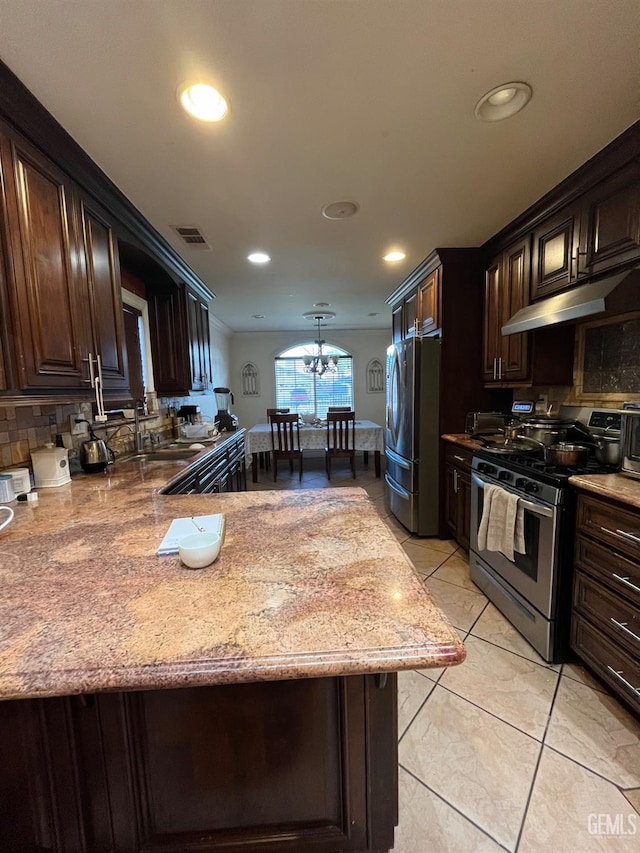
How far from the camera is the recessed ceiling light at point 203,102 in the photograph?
126 cm

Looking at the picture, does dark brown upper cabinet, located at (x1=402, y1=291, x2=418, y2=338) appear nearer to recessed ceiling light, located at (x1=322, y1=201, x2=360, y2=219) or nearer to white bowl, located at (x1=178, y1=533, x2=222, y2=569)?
recessed ceiling light, located at (x1=322, y1=201, x2=360, y2=219)

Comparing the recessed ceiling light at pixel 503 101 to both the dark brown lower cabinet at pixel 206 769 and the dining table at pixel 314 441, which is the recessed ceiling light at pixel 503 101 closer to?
the dark brown lower cabinet at pixel 206 769

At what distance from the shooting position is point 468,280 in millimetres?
2879

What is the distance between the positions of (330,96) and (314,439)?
4076 millimetres

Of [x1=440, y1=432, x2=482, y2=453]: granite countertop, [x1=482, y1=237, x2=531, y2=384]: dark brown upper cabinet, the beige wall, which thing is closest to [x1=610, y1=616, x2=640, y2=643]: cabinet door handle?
[x1=440, y1=432, x2=482, y2=453]: granite countertop

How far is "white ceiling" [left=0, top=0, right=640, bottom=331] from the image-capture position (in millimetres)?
1022

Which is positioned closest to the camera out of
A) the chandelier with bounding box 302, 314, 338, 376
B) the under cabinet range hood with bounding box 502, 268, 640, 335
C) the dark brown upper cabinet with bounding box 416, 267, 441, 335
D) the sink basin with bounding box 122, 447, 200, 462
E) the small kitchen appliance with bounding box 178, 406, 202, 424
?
the under cabinet range hood with bounding box 502, 268, 640, 335

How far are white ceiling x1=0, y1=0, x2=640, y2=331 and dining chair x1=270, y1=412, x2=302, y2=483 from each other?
290cm

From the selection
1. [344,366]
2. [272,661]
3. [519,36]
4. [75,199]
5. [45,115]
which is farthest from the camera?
[344,366]

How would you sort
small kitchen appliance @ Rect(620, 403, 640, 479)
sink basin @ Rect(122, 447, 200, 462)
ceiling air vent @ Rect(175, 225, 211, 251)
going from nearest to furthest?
small kitchen appliance @ Rect(620, 403, 640, 479)
ceiling air vent @ Rect(175, 225, 211, 251)
sink basin @ Rect(122, 447, 200, 462)

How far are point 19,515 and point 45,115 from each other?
1545mm

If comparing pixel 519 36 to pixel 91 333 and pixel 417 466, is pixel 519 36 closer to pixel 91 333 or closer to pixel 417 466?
pixel 91 333

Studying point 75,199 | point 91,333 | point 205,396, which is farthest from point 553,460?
point 205,396

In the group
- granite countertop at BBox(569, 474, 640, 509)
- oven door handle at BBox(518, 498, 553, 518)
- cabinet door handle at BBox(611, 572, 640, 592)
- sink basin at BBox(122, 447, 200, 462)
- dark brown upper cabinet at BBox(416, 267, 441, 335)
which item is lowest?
cabinet door handle at BBox(611, 572, 640, 592)
